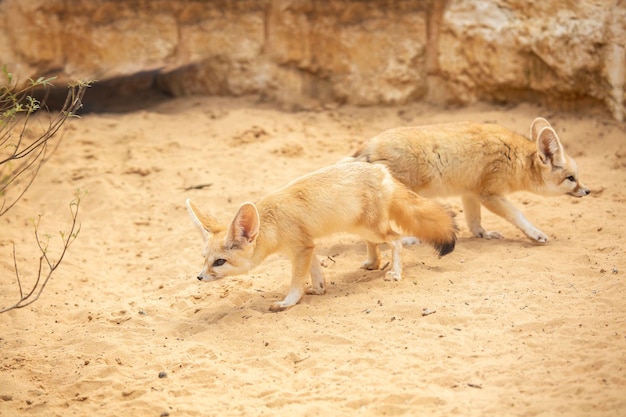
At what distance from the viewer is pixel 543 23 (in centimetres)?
974

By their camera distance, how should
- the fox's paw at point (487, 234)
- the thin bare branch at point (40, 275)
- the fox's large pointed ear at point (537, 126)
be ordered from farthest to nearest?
the fox's large pointed ear at point (537, 126) < the fox's paw at point (487, 234) < the thin bare branch at point (40, 275)

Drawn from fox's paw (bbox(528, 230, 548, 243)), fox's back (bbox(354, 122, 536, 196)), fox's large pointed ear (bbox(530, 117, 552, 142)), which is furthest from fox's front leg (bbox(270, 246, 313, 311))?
fox's large pointed ear (bbox(530, 117, 552, 142))

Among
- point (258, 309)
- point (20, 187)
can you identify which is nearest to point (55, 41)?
point (20, 187)

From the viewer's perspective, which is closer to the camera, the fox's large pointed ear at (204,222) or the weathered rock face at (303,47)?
the fox's large pointed ear at (204,222)

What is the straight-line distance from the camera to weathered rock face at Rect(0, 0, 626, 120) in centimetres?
1014

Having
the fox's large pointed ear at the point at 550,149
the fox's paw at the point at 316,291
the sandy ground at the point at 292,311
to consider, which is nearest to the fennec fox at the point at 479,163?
the fox's large pointed ear at the point at 550,149

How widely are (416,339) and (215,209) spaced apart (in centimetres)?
385

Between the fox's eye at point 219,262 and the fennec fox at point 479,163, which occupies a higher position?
the fennec fox at point 479,163

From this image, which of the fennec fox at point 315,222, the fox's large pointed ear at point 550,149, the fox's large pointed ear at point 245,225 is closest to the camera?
the fox's large pointed ear at point 245,225

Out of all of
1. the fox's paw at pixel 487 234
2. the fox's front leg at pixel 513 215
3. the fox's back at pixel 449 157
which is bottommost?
the fox's paw at pixel 487 234

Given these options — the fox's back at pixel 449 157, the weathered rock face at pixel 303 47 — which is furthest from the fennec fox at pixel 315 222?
the weathered rock face at pixel 303 47

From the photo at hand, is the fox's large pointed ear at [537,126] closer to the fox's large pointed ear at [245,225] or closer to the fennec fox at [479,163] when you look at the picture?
the fennec fox at [479,163]

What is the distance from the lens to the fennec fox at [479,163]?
722 centimetres

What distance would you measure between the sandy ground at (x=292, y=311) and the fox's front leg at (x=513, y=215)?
164 millimetres
